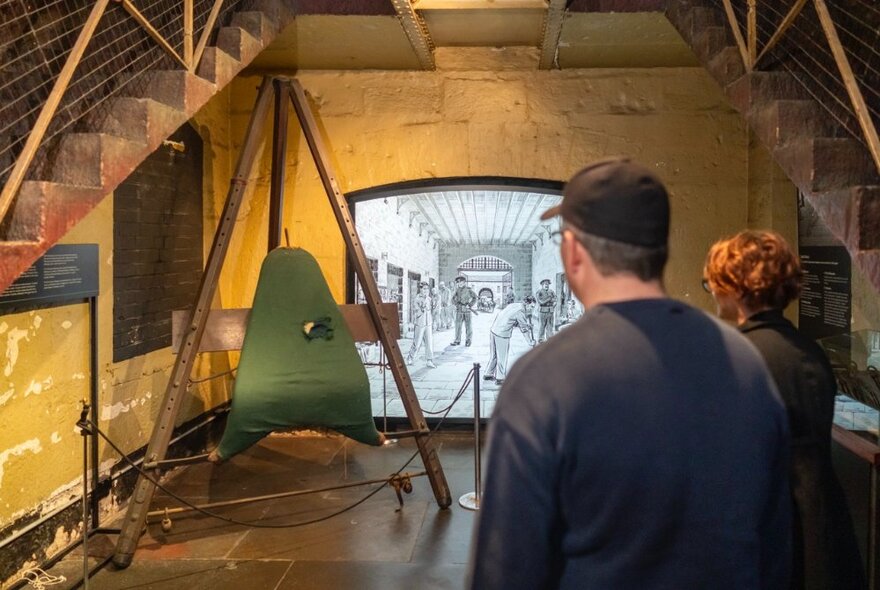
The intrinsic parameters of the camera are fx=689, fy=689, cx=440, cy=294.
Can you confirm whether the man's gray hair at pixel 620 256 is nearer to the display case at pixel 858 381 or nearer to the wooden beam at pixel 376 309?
the display case at pixel 858 381

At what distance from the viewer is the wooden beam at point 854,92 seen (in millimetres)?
2375

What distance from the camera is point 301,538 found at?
12.3ft

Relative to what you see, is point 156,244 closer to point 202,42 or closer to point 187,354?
point 187,354

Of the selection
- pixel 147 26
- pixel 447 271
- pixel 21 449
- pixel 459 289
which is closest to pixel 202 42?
pixel 147 26

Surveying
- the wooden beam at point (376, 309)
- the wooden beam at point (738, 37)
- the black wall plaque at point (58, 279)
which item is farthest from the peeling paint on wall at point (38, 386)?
the wooden beam at point (738, 37)

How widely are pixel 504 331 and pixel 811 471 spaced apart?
234 inches

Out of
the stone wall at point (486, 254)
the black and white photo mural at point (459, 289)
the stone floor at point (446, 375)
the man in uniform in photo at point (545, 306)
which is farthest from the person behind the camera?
the stone wall at point (486, 254)

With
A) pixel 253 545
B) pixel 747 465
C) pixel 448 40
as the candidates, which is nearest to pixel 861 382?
pixel 747 465

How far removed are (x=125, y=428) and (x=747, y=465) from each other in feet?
12.9

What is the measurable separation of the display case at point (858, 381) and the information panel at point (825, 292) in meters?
0.73

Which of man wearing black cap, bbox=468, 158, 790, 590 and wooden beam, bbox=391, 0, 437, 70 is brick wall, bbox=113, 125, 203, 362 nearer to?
wooden beam, bbox=391, 0, 437, 70

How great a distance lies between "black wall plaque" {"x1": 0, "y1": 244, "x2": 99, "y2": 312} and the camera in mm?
3166

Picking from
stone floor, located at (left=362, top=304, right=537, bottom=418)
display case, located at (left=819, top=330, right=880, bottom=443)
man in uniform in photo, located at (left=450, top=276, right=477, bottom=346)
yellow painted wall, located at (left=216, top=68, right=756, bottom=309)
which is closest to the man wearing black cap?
display case, located at (left=819, top=330, right=880, bottom=443)

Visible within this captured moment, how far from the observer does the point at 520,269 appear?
8.98 m
